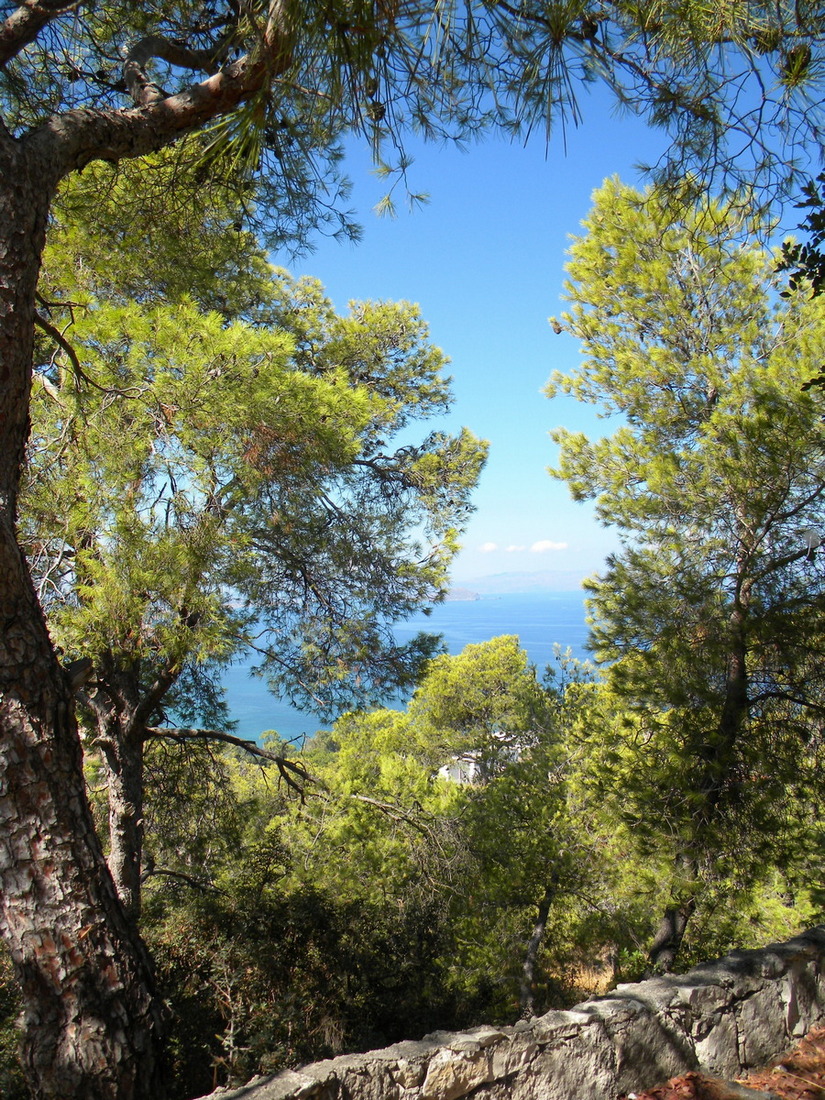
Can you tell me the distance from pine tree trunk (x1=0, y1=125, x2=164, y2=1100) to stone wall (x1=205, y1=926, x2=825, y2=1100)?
37 centimetres

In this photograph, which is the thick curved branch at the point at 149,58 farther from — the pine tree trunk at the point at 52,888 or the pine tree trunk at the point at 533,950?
the pine tree trunk at the point at 533,950

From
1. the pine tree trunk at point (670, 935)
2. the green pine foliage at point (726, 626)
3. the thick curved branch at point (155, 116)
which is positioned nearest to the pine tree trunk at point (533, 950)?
the pine tree trunk at point (670, 935)

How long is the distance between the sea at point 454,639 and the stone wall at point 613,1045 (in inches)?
115

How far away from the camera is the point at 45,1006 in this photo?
1884mm

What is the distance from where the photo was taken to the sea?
20.2 feet

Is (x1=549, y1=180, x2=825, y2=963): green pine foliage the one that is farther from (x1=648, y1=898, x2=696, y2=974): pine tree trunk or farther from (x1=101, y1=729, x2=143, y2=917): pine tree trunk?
(x1=101, y1=729, x2=143, y2=917): pine tree trunk

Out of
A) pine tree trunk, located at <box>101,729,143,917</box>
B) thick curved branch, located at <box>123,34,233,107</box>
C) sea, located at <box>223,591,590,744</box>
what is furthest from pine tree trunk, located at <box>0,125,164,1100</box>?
sea, located at <box>223,591,590,744</box>

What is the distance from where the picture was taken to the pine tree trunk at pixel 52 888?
1872 mm

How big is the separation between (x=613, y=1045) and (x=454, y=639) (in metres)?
50.9

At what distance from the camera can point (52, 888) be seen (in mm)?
1929

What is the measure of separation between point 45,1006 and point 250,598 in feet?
12.0

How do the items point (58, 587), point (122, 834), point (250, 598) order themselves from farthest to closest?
point (250, 598), point (122, 834), point (58, 587)

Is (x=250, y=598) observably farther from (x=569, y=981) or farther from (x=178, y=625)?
(x=569, y=981)

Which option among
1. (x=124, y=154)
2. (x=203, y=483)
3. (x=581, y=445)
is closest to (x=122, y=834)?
(x=203, y=483)
